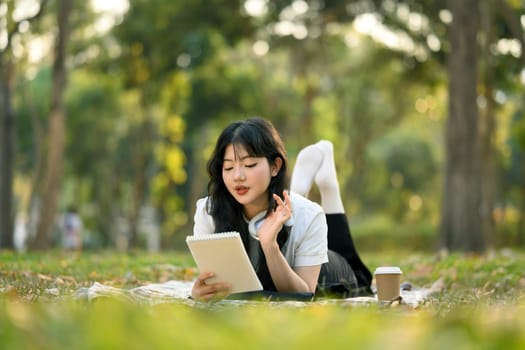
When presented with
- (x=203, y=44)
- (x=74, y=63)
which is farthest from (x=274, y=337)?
(x=74, y=63)

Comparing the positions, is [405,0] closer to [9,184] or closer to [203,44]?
[203,44]

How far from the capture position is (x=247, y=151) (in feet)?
17.1

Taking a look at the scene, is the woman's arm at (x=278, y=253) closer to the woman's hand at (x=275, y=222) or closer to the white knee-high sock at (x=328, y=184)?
the woman's hand at (x=275, y=222)

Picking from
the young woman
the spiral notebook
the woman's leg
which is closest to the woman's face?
the young woman

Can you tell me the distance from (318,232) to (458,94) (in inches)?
406

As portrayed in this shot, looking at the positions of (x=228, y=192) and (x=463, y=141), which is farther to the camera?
(x=463, y=141)

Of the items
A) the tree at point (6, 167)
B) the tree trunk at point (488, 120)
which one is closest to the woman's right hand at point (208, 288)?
→ the tree at point (6, 167)

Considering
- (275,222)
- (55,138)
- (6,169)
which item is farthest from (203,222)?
(6,169)

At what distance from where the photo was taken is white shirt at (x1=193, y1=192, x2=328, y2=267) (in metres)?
5.45

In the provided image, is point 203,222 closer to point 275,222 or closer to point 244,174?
point 244,174

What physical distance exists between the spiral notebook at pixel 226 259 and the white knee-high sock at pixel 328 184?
2058 millimetres

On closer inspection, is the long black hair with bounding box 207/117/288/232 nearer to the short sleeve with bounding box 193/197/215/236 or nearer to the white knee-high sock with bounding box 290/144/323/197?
the short sleeve with bounding box 193/197/215/236

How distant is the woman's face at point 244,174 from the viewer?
5227mm

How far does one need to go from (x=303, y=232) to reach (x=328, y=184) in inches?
57.4
